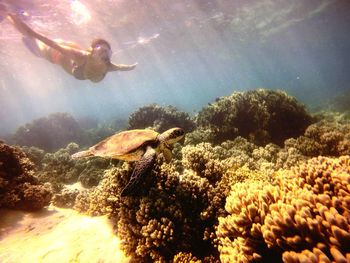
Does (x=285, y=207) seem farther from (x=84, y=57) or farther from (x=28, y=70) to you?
(x=28, y=70)

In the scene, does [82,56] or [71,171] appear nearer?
[71,171]

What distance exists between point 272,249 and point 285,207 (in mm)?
505

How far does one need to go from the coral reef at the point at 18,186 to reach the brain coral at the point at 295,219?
542 centimetres

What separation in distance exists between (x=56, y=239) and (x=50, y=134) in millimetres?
18864

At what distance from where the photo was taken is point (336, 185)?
2.69 m

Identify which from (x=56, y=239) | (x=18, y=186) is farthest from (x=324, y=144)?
(x=18, y=186)

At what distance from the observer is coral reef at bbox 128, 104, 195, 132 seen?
1160 centimetres

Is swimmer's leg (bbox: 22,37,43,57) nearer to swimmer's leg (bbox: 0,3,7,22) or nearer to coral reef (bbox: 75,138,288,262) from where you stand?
swimmer's leg (bbox: 0,3,7,22)

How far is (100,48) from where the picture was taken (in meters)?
11.6

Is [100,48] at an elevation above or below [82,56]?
below

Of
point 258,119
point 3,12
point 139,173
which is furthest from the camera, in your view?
point 3,12

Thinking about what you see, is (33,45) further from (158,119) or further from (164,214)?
(164,214)

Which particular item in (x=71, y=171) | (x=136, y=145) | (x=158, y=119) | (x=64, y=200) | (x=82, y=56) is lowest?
(x=64, y=200)

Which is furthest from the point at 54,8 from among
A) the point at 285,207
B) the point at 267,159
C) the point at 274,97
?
the point at 285,207
